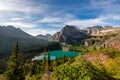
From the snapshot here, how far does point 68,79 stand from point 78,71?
Result: 1004 millimetres

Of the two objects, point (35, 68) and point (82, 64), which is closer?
point (82, 64)

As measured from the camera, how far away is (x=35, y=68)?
145m

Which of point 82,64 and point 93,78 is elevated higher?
point 82,64

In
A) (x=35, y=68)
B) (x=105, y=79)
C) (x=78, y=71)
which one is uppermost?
(x=78, y=71)

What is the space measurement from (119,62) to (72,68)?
4320 centimetres

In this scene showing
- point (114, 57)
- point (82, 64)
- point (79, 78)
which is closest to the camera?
point (79, 78)

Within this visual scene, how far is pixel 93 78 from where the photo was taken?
14.5 m

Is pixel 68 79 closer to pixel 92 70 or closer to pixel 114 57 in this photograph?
pixel 92 70

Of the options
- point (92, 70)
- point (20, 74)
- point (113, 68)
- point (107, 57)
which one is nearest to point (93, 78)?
point (92, 70)

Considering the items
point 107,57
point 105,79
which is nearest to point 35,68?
point 107,57

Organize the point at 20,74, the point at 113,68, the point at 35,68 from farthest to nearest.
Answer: the point at 35,68 → the point at 113,68 → the point at 20,74

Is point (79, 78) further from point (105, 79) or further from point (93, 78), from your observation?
point (105, 79)

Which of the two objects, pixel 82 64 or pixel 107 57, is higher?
pixel 82 64

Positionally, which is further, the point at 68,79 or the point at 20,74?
the point at 20,74
